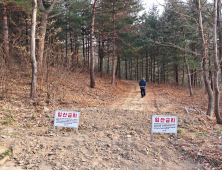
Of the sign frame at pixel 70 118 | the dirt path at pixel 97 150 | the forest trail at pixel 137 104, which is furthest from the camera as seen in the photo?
the forest trail at pixel 137 104

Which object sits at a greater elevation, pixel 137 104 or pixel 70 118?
pixel 70 118

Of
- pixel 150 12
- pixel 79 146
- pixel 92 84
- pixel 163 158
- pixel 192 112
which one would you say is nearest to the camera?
pixel 163 158

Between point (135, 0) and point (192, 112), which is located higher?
point (135, 0)

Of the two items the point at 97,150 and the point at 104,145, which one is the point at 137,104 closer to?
the point at 104,145

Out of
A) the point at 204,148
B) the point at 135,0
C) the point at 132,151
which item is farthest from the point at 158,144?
the point at 135,0

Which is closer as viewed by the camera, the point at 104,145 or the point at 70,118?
the point at 104,145

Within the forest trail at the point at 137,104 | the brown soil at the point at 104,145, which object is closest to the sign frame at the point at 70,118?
the brown soil at the point at 104,145

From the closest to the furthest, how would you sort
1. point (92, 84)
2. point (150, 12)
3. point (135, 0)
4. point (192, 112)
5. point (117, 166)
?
point (117, 166) < point (192, 112) < point (92, 84) < point (135, 0) < point (150, 12)

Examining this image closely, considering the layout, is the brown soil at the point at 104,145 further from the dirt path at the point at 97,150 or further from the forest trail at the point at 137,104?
the forest trail at the point at 137,104

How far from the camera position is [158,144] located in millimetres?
4863

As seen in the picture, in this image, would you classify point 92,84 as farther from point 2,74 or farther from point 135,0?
point 135,0

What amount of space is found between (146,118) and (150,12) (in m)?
24.6

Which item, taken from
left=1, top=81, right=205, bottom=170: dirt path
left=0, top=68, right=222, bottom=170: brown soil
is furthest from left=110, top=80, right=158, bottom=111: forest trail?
left=1, top=81, right=205, bottom=170: dirt path

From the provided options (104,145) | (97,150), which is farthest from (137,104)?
(97,150)
